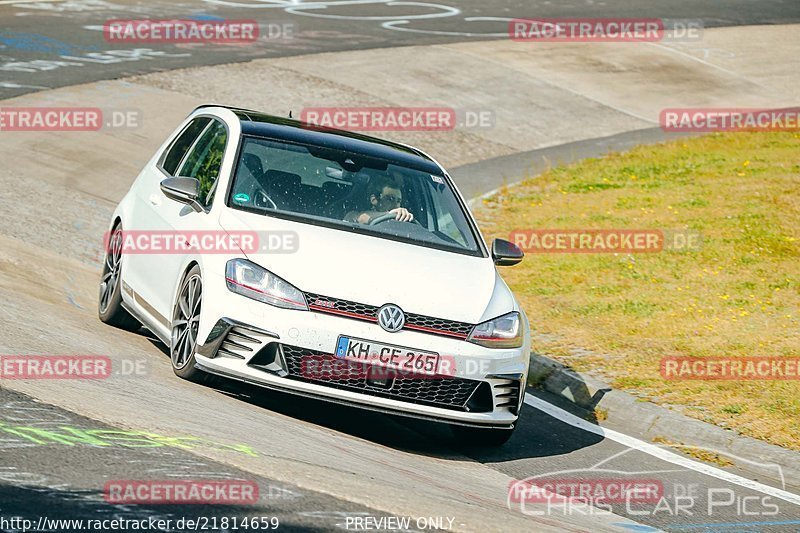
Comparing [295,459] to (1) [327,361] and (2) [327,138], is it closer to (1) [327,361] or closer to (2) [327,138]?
(1) [327,361]

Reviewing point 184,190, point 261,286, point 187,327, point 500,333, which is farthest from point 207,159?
point 500,333

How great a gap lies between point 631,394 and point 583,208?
7.00 metres

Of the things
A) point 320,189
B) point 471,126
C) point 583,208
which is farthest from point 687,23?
point 320,189

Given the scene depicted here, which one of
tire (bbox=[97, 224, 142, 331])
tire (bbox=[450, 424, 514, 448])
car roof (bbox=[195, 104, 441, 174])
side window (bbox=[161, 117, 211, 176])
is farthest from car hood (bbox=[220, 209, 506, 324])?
tire (bbox=[97, 224, 142, 331])

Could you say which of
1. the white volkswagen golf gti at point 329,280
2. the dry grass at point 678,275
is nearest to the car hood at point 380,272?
the white volkswagen golf gti at point 329,280

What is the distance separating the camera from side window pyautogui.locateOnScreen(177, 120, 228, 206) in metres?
8.66

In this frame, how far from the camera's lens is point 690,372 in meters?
10.2

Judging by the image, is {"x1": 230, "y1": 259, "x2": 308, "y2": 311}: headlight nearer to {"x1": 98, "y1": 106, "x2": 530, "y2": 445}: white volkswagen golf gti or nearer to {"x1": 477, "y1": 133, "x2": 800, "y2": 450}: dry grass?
{"x1": 98, "y1": 106, "x2": 530, "y2": 445}: white volkswagen golf gti

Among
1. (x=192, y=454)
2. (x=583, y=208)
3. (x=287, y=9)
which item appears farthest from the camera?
(x=287, y=9)

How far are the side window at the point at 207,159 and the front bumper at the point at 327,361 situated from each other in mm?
1377

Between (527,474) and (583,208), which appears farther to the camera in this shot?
(583,208)

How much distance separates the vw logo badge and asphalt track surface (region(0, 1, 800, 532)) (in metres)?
0.70

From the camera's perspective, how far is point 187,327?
308 inches

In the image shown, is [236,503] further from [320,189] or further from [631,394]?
[631,394]
